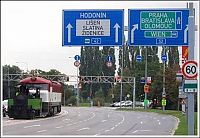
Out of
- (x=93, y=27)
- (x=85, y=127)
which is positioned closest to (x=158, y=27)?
(x=93, y=27)

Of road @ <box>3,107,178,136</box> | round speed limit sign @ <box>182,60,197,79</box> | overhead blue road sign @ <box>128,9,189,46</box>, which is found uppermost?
overhead blue road sign @ <box>128,9,189,46</box>

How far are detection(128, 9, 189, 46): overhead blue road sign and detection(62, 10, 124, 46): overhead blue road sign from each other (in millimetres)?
638

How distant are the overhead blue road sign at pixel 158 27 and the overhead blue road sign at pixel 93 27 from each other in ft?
2.09

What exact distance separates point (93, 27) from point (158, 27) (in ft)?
9.67

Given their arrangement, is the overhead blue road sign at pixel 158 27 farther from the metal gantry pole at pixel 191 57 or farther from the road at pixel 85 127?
the road at pixel 85 127

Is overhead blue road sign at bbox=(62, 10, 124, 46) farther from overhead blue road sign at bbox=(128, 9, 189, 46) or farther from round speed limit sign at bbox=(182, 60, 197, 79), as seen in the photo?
round speed limit sign at bbox=(182, 60, 197, 79)

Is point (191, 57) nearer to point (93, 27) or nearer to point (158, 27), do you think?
point (158, 27)

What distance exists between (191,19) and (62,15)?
23.8 ft

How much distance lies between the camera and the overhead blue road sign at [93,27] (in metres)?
23.8

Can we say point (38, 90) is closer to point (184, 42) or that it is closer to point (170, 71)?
point (184, 42)

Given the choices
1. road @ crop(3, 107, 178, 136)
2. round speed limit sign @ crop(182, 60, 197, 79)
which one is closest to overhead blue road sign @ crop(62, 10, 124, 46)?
road @ crop(3, 107, 178, 136)

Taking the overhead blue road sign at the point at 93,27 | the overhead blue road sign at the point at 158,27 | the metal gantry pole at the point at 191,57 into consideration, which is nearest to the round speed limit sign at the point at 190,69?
the metal gantry pole at the point at 191,57

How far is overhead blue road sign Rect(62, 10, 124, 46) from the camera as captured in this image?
23750 millimetres

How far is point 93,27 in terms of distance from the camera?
2384 centimetres
